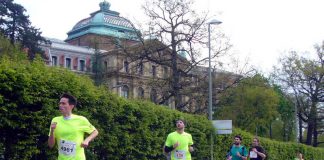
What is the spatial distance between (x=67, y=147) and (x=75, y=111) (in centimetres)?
695

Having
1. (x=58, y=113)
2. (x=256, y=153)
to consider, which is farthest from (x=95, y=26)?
(x=58, y=113)

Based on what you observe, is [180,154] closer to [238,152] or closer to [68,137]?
[238,152]

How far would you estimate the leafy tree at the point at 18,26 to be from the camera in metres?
57.4

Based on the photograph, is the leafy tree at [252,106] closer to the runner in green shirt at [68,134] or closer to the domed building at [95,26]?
the domed building at [95,26]

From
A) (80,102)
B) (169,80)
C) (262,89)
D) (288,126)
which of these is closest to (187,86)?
(169,80)

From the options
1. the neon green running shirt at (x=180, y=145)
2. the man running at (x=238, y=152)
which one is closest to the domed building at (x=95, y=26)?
the man running at (x=238, y=152)

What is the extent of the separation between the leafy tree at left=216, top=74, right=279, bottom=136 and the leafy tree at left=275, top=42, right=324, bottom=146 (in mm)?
3009

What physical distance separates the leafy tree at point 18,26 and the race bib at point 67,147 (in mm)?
49579

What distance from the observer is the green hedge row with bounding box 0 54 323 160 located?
13.6 m

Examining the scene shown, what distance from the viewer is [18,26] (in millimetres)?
58812

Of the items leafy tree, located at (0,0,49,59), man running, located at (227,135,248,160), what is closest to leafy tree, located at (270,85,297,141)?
leafy tree, located at (0,0,49,59)

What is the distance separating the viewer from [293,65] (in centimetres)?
6247

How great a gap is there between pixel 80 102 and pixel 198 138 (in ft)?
32.3

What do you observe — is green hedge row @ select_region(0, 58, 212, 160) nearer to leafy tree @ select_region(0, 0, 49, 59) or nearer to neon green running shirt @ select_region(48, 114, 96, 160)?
neon green running shirt @ select_region(48, 114, 96, 160)
